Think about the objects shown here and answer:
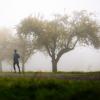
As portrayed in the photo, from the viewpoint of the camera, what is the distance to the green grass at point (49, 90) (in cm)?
1366

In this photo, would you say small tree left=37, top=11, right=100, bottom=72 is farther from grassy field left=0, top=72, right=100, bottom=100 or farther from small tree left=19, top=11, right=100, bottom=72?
A: grassy field left=0, top=72, right=100, bottom=100

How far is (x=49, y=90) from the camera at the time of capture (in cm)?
1466

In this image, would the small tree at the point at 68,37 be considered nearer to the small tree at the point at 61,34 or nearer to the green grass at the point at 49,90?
the small tree at the point at 61,34

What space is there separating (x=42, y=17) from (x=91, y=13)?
9.27 meters

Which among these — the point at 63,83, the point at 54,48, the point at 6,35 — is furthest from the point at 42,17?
the point at 63,83

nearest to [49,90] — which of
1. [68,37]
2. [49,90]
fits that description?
[49,90]

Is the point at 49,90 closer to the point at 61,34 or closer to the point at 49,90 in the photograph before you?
the point at 49,90

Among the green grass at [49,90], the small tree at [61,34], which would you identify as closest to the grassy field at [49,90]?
the green grass at [49,90]

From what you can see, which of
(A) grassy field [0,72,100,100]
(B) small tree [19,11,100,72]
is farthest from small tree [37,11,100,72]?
(A) grassy field [0,72,100,100]

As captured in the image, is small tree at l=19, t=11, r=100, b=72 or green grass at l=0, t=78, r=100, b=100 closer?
green grass at l=0, t=78, r=100, b=100

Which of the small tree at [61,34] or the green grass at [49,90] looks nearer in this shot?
the green grass at [49,90]

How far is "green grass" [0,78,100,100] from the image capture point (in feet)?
44.8

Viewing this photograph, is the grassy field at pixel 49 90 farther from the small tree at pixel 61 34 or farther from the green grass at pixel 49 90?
the small tree at pixel 61 34

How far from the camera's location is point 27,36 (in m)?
59.4
